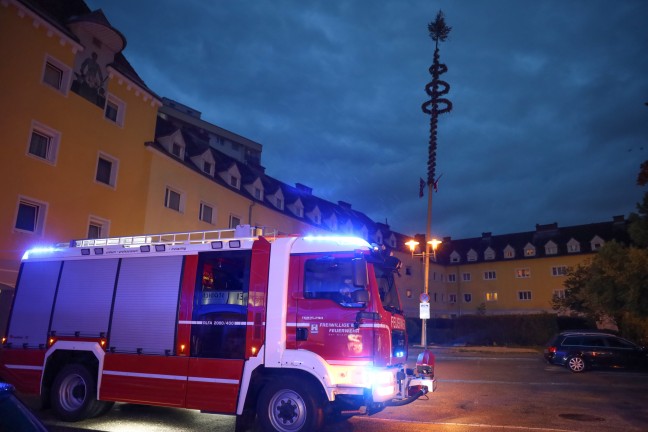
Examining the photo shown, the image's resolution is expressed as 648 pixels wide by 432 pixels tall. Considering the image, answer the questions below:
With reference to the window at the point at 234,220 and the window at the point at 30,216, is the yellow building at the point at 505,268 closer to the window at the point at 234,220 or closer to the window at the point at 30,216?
the window at the point at 234,220

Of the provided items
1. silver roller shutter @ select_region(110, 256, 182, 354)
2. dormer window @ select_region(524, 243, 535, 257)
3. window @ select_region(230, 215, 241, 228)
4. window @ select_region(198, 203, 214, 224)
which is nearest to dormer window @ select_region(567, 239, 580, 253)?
dormer window @ select_region(524, 243, 535, 257)

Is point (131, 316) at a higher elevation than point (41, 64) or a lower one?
lower

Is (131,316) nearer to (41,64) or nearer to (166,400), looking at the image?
(166,400)

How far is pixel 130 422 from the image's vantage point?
30.0 feet

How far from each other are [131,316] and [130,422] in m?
2.06

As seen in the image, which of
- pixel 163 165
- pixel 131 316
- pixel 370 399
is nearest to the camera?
pixel 370 399

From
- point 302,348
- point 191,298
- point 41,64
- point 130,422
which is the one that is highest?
point 41,64

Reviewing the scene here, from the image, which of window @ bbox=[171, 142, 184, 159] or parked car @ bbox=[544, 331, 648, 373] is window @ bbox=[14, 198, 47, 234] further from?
parked car @ bbox=[544, 331, 648, 373]

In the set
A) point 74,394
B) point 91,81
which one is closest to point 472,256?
point 91,81

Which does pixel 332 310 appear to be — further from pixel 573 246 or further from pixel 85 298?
pixel 573 246

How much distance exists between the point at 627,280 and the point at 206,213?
2248cm

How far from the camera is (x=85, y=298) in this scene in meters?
9.68

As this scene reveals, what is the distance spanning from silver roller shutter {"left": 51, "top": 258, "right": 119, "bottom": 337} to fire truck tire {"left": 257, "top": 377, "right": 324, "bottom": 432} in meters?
3.76

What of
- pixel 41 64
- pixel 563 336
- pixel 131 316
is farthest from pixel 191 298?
pixel 563 336
